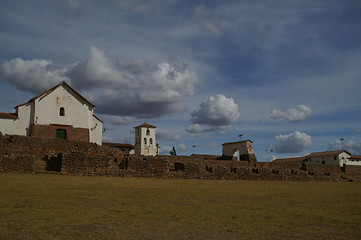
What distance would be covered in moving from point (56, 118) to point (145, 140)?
33122 mm

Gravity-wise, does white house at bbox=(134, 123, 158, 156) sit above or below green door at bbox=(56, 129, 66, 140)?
above

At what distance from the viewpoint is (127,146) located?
6931cm

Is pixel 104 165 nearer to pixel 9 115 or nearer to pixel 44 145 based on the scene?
pixel 44 145

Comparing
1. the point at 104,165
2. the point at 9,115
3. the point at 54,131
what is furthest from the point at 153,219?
the point at 9,115

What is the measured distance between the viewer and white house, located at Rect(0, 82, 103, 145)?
32562mm

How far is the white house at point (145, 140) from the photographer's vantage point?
66.1 meters

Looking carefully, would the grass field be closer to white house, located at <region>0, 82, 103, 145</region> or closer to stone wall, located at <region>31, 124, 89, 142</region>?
stone wall, located at <region>31, 124, 89, 142</region>

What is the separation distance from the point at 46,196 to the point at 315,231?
6.63 meters

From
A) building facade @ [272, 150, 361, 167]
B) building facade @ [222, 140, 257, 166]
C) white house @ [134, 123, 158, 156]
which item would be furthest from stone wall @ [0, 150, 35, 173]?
building facade @ [272, 150, 361, 167]

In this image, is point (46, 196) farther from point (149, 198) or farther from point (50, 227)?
point (50, 227)

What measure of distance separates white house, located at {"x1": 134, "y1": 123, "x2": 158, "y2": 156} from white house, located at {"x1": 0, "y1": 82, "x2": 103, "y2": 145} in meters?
28.2

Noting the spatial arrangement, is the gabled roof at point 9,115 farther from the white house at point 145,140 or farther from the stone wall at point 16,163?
the white house at point 145,140

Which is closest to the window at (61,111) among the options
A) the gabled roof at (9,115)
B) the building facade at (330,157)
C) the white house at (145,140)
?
the gabled roof at (9,115)

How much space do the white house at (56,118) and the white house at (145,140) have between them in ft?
92.7
